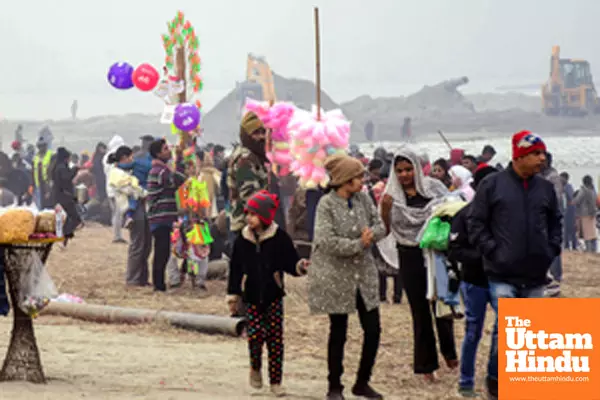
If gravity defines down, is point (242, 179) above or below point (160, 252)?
above

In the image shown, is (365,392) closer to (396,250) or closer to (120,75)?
(396,250)

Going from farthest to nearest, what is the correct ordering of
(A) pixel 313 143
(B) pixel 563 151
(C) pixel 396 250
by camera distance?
1. (B) pixel 563 151
2. (A) pixel 313 143
3. (C) pixel 396 250

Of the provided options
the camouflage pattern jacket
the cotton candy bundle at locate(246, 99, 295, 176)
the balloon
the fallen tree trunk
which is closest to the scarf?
the camouflage pattern jacket

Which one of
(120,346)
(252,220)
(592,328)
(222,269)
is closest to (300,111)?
(222,269)

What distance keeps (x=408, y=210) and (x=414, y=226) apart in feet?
0.44

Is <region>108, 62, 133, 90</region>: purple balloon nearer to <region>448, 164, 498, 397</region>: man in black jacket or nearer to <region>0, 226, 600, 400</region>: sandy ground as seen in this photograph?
<region>0, 226, 600, 400</region>: sandy ground

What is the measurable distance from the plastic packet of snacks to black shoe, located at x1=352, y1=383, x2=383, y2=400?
103 inches

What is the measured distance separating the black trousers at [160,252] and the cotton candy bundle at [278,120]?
1704 mm

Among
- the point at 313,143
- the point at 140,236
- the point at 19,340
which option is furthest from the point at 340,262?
the point at 140,236

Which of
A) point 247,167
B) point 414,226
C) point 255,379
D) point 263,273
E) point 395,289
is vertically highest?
point 247,167

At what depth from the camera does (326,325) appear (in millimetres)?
11742

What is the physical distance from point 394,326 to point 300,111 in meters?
3.45

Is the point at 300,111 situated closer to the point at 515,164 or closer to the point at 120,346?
the point at 120,346

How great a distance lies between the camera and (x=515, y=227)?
7.41 metres
